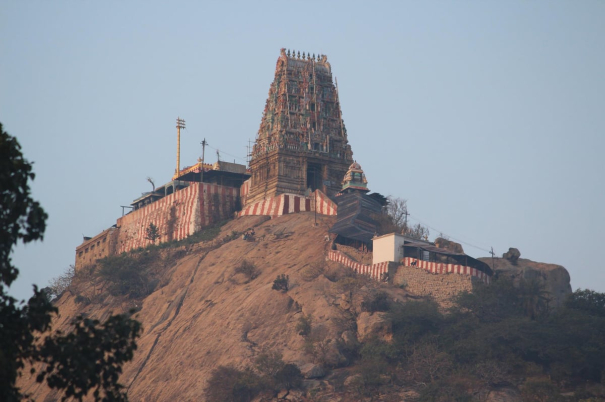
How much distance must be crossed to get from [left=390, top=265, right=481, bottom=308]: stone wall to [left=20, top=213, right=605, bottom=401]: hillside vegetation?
871 mm

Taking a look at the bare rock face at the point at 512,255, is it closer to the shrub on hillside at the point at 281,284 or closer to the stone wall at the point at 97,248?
the shrub on hillside at the point at 281,284

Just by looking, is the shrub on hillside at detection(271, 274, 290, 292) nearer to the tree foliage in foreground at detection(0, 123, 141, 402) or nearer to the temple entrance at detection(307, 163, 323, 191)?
the temple entrance at detection(307, 163, 323, 191)

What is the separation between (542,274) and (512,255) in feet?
8.71

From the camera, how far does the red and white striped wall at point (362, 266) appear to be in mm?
64062

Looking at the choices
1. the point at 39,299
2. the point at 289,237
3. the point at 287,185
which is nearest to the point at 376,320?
the point at 289,237

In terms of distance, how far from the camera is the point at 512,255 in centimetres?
6831

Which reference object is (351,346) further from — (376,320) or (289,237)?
(289,237)

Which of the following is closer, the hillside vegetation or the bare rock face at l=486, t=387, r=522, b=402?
A: the bare rock face at l=486, t=387, r=522, b=402

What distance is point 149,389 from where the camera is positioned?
62812 mm

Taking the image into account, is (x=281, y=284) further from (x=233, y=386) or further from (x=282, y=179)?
(x=282, y=179)

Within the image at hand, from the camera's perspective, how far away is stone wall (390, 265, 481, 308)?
61.5 meters

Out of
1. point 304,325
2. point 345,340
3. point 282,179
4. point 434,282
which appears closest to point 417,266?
point 434,282

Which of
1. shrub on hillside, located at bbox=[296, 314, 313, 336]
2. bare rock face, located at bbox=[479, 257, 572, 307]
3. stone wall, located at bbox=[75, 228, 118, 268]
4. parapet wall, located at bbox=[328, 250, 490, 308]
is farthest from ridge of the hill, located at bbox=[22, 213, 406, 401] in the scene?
stone wall, located at bbox=[75, 228, 118, 268]

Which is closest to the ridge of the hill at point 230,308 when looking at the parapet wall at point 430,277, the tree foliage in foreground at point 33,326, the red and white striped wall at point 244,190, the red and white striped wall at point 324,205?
the red and white striped wall at point 324,205
